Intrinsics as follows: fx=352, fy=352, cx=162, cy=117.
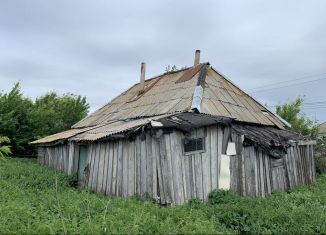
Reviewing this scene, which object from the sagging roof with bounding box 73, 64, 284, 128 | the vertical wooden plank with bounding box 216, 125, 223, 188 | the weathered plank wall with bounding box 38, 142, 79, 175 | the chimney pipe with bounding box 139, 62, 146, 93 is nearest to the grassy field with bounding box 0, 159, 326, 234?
the vertical wooden plank with bounding box 216, 125, 223, 188

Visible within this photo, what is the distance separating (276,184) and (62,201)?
26.5 feet

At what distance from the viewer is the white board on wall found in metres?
11.0

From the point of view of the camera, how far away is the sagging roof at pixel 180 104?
1232cm

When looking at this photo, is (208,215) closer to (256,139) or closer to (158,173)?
(158,173)

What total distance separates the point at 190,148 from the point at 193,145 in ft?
0.51

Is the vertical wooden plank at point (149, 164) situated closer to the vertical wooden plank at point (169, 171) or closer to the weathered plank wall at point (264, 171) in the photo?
the vertical wooden plank at point (169, 171)

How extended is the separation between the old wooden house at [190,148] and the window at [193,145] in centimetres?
3

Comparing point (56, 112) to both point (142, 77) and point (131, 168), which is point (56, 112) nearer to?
point (142, 77)

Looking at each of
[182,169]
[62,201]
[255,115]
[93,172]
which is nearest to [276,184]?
[255,115]

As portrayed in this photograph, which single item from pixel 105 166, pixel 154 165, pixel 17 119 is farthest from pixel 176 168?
pixel 17 119

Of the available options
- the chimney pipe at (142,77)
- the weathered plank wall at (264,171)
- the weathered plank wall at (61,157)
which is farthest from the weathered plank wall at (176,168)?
the chimney pipe at (142,77)

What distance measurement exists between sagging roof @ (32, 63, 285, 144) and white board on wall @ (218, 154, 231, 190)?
1387 mm

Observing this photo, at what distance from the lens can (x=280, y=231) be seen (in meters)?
7.01

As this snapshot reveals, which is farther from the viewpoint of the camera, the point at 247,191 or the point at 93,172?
the point at 93,172
